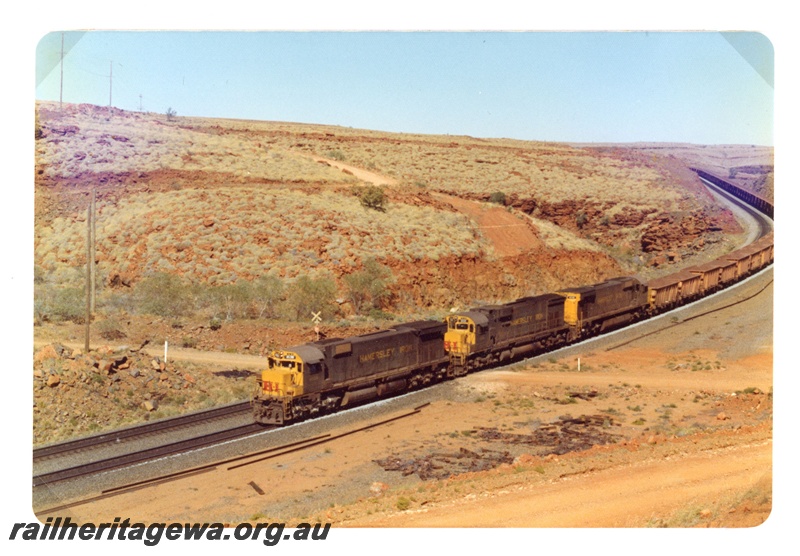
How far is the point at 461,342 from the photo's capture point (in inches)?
982

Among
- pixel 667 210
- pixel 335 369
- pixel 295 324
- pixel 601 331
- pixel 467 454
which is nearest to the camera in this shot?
pixel 467 454

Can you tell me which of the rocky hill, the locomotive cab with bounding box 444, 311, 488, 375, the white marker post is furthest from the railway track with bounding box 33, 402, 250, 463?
the locomotive cab with bounding box 444, 311, 488, 375

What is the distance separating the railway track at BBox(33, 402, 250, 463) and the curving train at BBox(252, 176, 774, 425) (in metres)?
1.23

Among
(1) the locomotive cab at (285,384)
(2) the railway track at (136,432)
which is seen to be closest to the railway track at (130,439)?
(2) the railway track at (136,432)

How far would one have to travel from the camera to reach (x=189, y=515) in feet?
52.6

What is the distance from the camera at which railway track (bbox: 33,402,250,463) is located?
59.7 feet

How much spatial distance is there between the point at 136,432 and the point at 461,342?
10.3 metres

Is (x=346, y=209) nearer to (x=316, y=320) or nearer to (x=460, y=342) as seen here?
(x=316, y=320)

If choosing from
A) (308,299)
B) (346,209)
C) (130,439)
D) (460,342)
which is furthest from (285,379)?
(346,209)

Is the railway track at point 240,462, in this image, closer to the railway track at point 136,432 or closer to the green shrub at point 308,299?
the railway track at point 136,432

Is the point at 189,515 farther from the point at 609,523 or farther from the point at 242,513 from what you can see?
the point at 609,523

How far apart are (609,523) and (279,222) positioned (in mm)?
20405

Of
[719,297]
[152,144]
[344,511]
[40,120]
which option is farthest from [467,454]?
[152,144]

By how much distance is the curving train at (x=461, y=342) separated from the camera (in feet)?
67.1
